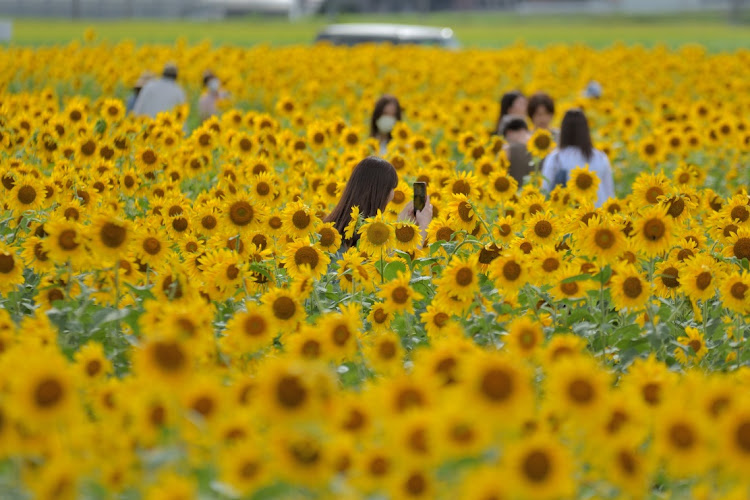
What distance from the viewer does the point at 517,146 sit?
8.85 m

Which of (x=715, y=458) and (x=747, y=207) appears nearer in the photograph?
(x=715, y=458)

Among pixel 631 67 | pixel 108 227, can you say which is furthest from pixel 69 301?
pixel 631 67

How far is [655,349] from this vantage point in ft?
14.3

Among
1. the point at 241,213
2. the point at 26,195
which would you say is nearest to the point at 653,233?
the point at 241,213

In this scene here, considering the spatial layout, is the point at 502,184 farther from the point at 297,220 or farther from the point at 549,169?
the point at 297,220

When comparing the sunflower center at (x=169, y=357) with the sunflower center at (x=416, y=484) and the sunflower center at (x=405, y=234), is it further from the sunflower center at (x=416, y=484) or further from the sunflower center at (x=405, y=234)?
the sunflower center at (x=405, y=234)

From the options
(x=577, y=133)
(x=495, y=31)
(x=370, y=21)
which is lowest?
(x=577, y=133)

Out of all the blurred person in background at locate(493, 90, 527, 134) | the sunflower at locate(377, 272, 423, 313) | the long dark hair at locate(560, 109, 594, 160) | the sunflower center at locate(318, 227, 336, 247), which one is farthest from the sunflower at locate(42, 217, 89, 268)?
the blurred person in background at locate(493, 90, 527, 134)

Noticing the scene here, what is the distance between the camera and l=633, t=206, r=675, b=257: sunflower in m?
4.50

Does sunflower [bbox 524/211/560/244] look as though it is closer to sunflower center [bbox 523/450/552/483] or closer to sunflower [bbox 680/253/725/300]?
sunflower [bbox 680/253/725/300]

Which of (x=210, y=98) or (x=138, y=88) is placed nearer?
(x=138, y=88)

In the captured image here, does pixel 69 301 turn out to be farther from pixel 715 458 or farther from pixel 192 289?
pixel 715 458

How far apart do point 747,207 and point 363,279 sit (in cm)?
190

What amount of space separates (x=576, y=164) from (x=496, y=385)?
586 centimetres
